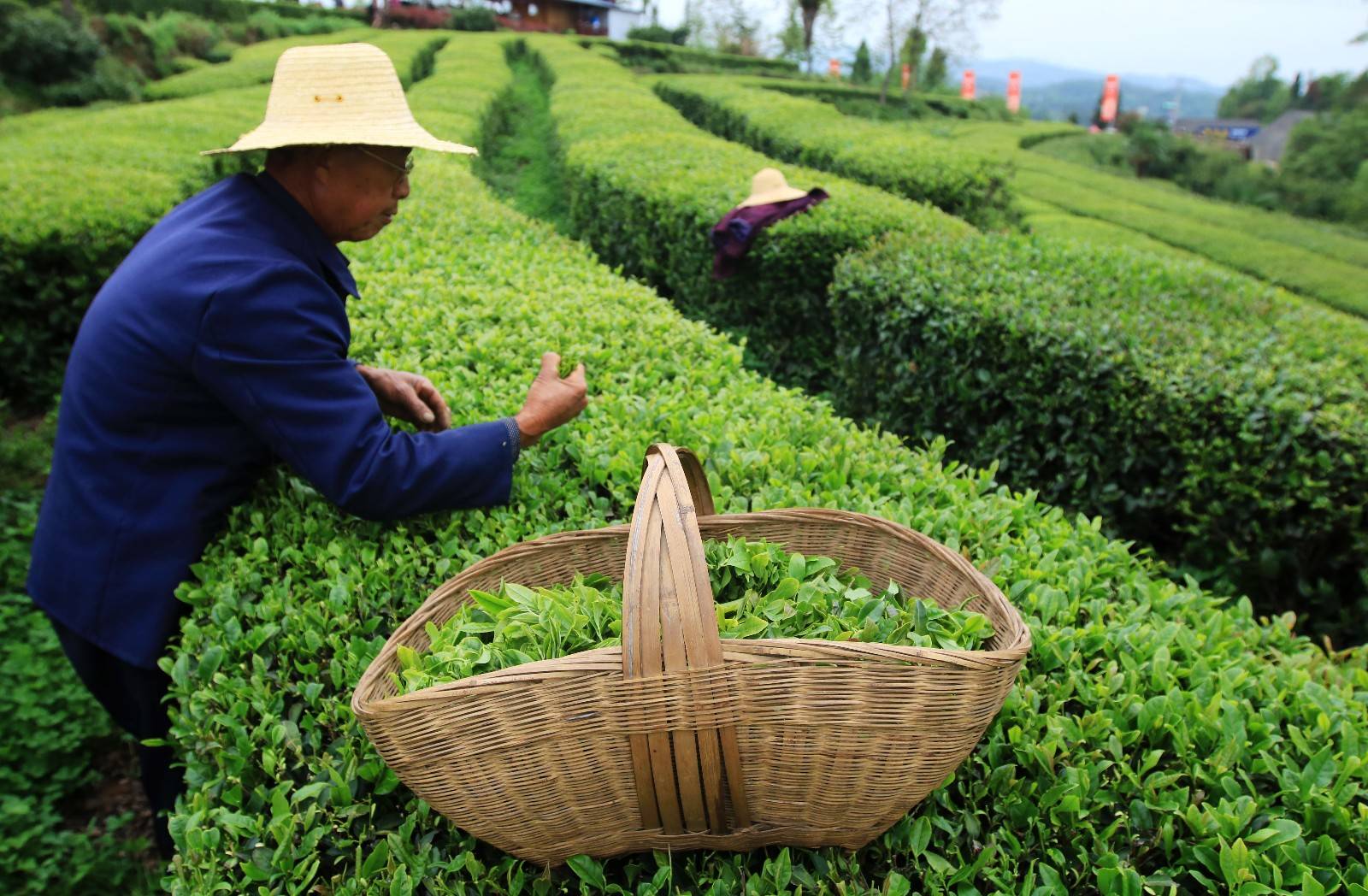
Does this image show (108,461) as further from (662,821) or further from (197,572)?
(662,821)

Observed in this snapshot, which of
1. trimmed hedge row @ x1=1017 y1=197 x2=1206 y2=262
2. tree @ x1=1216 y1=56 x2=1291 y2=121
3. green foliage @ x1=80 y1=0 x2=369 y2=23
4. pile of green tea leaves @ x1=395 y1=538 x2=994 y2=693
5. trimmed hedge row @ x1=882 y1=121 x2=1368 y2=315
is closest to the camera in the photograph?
pile of green tea leaves @ x1=395 y1=538 x2=994 y2=693

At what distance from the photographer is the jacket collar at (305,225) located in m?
2.04

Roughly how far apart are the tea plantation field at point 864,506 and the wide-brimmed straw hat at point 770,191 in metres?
0.28

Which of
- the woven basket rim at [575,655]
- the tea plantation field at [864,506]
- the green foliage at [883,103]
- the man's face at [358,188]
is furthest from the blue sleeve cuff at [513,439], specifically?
the green foliage at [883,103]

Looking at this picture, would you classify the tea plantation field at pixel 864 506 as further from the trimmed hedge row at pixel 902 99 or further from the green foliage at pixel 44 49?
the trimmed hedge row at pixel 902 99

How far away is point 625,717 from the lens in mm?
1109

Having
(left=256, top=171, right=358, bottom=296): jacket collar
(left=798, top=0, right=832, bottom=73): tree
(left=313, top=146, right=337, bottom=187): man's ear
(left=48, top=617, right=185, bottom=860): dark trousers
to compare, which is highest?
(left=798, top=0, right=832, bottom=73): tree

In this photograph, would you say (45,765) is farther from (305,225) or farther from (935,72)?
(935,72)

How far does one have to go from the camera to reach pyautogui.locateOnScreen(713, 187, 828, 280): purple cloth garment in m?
5.76

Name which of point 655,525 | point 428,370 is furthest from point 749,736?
point 428,370

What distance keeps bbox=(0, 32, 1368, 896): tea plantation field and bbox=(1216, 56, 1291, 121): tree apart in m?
95.9

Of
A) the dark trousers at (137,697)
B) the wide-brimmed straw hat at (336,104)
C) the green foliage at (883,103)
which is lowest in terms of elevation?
the dark trousers at (137,697)

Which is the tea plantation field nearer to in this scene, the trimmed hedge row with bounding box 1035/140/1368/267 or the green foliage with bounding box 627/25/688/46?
the trimmed hedge row with bounding box 1035/140/1368/267

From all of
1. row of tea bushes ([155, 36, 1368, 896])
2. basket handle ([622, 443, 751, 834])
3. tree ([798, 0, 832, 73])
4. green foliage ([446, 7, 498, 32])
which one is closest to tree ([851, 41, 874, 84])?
tree ([798, 0, 832, 73])
